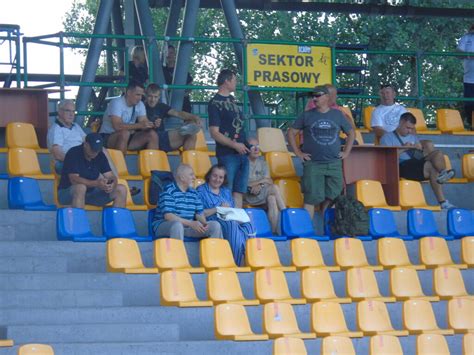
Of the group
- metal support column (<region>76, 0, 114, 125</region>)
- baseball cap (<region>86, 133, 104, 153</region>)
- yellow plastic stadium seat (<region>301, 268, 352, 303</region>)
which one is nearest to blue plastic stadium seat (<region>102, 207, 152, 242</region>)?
baseball cap (<region>86, 133, 104, 153</region>)

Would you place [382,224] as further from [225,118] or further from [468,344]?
[468,344]

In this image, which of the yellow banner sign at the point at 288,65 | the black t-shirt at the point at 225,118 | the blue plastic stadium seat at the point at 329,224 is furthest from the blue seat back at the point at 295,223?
the yellow banner sign at the point at 288,65

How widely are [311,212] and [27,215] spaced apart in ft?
9.51

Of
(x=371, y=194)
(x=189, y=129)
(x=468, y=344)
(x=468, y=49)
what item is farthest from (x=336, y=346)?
(x=468, y=49)

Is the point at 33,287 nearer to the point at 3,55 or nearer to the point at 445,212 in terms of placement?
the point at 445,212

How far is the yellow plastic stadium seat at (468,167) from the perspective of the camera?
16.0 meters

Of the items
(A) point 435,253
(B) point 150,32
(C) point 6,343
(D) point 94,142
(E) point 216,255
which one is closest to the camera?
(C) point 6,343

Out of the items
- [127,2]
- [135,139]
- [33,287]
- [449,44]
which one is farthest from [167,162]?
[449,44]

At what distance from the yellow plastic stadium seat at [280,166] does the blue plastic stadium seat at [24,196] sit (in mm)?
2697

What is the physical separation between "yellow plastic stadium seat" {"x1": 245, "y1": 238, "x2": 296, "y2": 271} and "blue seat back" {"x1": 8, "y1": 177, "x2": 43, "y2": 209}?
1987mm

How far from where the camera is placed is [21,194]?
1309cm

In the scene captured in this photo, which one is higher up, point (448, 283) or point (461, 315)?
point (448, 283)

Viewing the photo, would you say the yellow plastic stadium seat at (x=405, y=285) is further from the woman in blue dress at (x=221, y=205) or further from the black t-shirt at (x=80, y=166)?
the black t-shirt at (x=80, y=166)

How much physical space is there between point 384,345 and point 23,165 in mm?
4105
